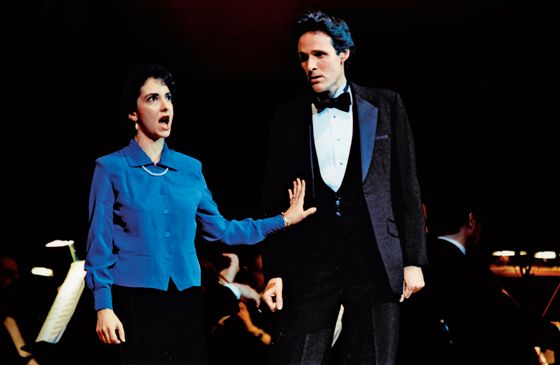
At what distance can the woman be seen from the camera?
2812mm

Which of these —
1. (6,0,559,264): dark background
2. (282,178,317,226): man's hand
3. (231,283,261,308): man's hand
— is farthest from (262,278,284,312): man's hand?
(231,283,261,308): man's hand

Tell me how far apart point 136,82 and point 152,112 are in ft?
0.53

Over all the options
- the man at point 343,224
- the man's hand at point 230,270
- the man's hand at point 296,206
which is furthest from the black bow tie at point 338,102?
the man's hand at point 230,270

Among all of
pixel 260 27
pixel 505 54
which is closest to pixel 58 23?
pixel 260 27

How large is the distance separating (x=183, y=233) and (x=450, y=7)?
245 cm

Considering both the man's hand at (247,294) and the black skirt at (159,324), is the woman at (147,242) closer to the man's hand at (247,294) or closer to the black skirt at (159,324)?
the black skirt at (159,324)

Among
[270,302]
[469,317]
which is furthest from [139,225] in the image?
[469,317]

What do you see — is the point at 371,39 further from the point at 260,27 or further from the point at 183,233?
the point at 183,233

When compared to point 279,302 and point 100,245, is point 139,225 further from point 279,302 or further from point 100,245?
point 279,302

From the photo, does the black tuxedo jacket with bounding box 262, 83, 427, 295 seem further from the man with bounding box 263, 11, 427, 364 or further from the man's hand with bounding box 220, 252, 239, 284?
the man's hand with bounding box 220, 252, 239, 284

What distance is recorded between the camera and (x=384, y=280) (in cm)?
275

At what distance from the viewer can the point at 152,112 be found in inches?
119

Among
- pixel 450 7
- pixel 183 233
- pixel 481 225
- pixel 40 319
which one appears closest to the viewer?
pixel 183 233

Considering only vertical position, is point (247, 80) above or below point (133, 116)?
above
